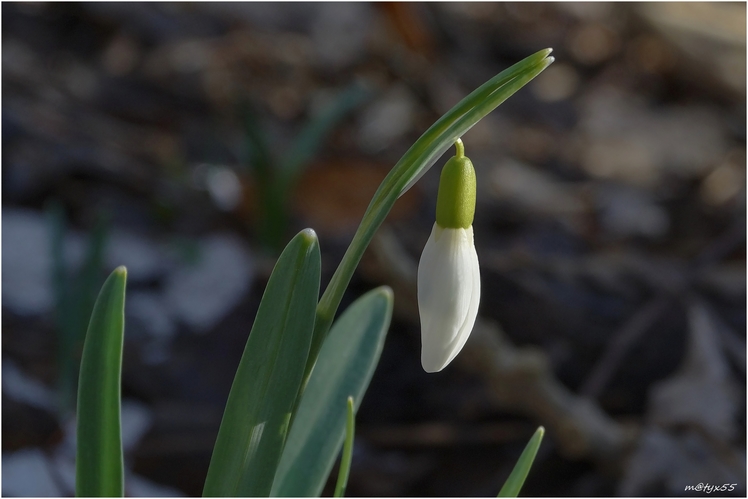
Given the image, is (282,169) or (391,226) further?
(391,226)

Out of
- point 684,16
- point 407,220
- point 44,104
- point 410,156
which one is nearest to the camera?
point 410,156

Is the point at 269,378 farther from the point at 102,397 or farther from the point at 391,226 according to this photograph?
the point at 391,226

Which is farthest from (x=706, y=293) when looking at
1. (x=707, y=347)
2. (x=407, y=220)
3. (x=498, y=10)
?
(x=498, y=10)

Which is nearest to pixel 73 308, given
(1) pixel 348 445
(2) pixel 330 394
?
(2) pixel 330 394

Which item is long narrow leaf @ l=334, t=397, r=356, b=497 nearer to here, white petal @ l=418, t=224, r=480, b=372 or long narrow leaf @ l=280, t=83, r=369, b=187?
white petal @ l=418, t=224, r=480, b=372

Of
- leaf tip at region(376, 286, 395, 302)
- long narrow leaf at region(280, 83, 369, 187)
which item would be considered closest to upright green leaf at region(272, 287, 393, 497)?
leaf tip at region(376, 286, 395, 302)

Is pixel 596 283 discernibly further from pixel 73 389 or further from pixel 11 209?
pixel 11 209

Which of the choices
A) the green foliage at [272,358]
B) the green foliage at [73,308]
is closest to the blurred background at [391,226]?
the green foliage at [73,308]

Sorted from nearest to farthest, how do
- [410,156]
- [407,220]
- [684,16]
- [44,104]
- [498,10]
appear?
[410,156] → [407,220] → [44,104] → [684,16] → [498,10]
